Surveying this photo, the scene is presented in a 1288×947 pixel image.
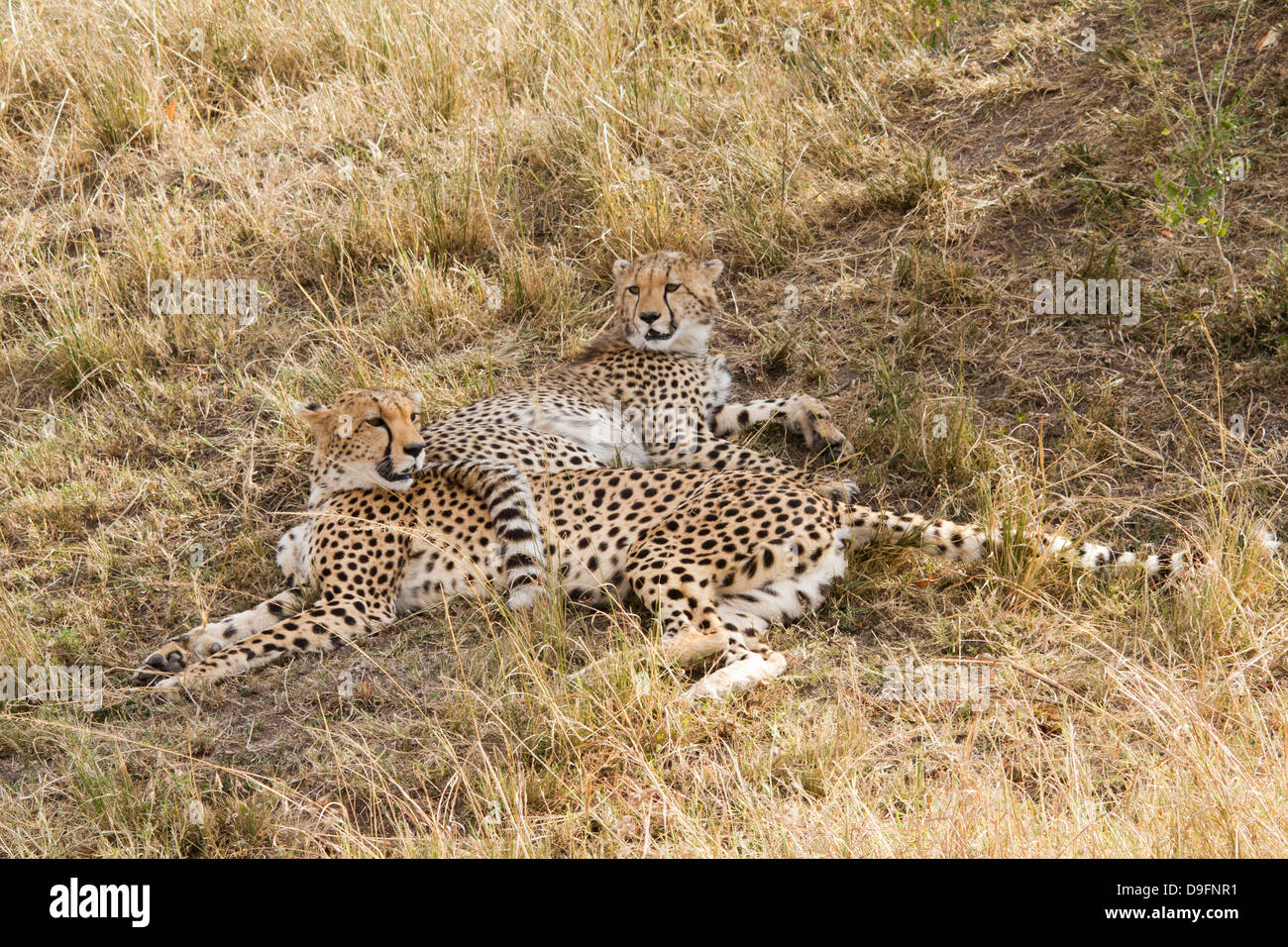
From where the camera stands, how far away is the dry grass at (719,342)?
3.38m

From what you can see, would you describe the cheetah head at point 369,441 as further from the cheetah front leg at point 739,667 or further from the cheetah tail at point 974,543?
the cheetah tail at point 974,543

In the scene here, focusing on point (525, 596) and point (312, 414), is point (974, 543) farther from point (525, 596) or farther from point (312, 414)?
point (312, 414)

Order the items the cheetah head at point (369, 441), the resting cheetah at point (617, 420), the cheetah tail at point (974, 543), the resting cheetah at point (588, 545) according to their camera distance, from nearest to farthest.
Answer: the cheetah tail at point (974, 543) < the resting cheetah at point (588, 545) < the resting cheetah at point (617, 420) < the cheetah head at point (369, 441)

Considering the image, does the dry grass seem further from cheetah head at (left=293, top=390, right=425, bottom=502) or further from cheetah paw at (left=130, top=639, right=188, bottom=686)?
cheetah head at (left=293, top=390, right=425, bottom=502)

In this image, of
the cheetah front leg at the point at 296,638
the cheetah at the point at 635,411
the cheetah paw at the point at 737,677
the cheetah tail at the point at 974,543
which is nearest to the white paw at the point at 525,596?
the cheetah at the point at 635,411

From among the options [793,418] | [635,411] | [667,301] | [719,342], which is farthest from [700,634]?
[719,342]

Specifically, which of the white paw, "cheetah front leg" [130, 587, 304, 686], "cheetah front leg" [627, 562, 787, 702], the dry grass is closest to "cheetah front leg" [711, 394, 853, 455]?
the dry grass

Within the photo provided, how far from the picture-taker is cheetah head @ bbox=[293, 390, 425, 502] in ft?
15.3

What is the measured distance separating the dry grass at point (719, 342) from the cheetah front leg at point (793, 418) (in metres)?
0.13

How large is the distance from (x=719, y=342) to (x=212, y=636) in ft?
8.43

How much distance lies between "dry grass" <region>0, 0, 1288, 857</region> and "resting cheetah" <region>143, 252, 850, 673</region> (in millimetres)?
203

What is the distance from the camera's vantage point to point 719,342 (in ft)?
19.1

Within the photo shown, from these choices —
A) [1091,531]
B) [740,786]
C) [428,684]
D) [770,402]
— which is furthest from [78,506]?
[1091,531]
